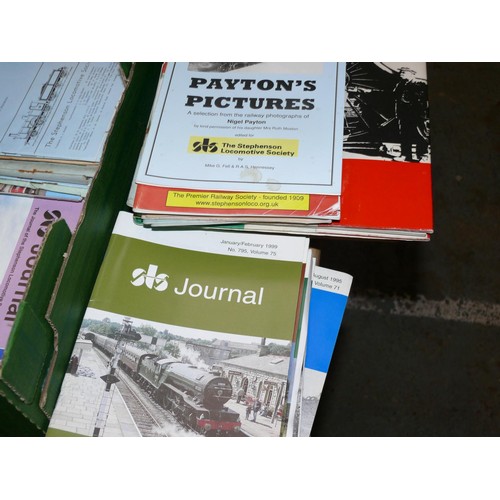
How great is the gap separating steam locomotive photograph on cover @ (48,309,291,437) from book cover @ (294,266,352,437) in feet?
0.22

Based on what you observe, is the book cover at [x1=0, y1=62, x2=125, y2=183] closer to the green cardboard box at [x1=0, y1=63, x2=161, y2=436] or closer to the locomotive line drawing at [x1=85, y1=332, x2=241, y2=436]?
the green cardboard box at [x1=0, y1=63, x2=161, y2=436]

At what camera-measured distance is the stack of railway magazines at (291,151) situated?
2.48 ft

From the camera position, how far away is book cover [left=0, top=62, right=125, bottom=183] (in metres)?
0.83

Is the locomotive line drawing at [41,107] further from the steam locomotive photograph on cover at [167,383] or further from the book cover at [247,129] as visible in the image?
the steam locomotive photograph on cover at [167,383]

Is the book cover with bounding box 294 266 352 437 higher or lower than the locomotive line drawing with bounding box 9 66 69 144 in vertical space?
lower

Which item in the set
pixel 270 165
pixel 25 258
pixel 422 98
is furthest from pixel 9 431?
pixel 422 98

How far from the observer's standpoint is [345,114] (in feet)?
2.73

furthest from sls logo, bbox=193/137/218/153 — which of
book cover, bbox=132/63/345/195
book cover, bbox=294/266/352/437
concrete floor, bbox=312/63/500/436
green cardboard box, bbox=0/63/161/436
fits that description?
concrete floor, bbox=312/63/500/436

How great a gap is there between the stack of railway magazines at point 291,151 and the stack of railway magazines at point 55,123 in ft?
0.30

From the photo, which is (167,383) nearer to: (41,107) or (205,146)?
(205,146)

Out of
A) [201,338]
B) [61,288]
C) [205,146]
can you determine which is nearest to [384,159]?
[205,146]

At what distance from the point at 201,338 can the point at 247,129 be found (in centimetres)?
31

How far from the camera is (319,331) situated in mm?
816

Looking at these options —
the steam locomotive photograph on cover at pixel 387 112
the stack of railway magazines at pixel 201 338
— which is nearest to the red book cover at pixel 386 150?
the steam locomotive photograph on cover at pixel 387 112
